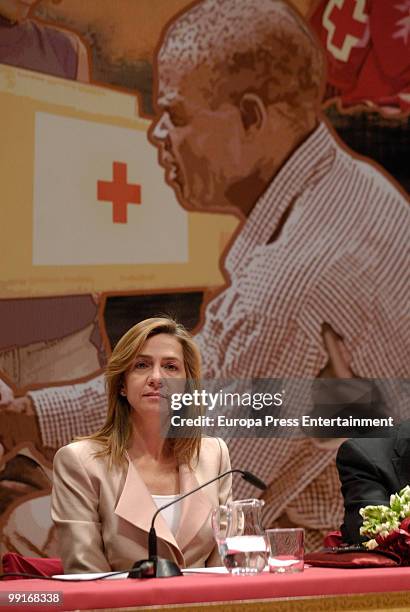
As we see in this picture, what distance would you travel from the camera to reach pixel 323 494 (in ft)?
15.0

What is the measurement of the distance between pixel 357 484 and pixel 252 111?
208cm

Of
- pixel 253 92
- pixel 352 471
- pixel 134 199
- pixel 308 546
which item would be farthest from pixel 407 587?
pixel 253 92

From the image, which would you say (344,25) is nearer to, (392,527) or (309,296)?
(309,296)

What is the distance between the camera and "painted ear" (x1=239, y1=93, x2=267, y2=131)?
468cm

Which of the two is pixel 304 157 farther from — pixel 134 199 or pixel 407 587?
pixel 407 587

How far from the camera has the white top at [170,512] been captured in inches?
118

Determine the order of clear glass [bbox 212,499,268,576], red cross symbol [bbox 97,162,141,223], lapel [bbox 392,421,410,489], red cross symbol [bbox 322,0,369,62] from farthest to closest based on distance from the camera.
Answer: red cross symbol [bbox 322,0,369,62], red cross symbol [bbox 97,162,141,223], lapel [bbox 392,421,410,489], clear glass [bbox 212,499,268,576]

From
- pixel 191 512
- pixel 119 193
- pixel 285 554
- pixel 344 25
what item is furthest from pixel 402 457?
pixel 344 25

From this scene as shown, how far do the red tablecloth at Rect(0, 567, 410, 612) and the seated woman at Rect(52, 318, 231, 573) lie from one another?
814mm

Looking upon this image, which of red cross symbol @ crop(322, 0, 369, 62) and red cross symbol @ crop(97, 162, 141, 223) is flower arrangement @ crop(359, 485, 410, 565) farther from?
red cross symbol @ crop(322, 0, 369, 62)

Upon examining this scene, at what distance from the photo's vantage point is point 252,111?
4.70 m

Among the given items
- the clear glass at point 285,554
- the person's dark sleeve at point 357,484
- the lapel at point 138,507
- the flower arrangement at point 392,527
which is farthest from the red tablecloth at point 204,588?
the person's dark sleeve at point 357,484

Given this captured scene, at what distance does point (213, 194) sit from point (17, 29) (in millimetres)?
1125

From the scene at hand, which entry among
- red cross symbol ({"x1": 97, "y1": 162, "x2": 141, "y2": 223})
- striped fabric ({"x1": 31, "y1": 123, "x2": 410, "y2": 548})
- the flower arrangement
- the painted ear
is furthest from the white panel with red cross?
the flower arrangement
